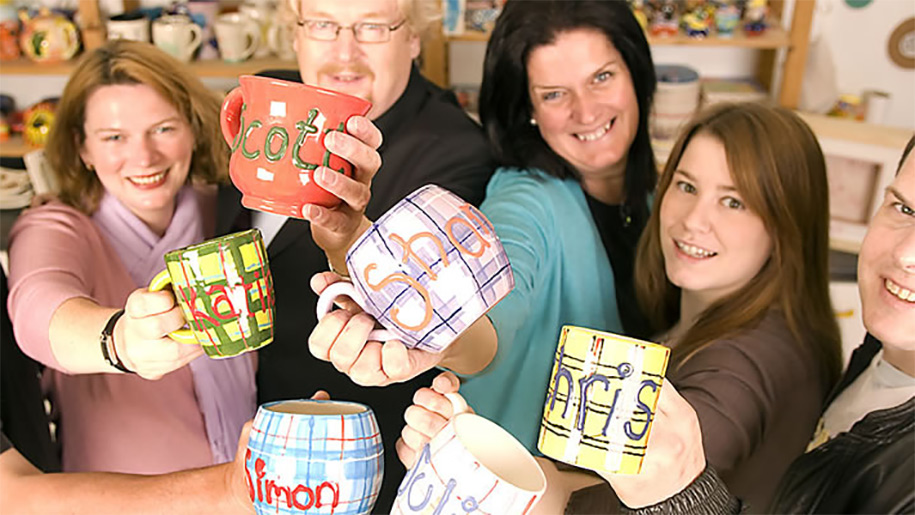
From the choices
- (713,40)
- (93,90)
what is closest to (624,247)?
(93,90)

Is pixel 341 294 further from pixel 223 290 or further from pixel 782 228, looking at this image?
pixel 782 228

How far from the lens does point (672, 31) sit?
2320 millimetres

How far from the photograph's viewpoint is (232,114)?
817 mm

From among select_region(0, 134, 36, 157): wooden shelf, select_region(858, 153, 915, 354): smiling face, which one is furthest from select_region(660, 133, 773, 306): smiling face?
select_region(0, 134, 36, 157): wooden shelf

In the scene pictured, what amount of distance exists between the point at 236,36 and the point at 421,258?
1.88 metres

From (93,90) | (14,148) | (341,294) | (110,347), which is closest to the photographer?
(341,294)

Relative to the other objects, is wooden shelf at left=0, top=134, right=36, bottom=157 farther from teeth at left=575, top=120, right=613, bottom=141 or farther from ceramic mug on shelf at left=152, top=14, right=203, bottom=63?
teeth at left=575, top=120, right=613, bottom=141

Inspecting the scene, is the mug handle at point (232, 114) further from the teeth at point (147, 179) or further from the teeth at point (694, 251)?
the teeth at point (694, 251)

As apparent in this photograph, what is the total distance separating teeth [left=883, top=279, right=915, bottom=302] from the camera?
746mm

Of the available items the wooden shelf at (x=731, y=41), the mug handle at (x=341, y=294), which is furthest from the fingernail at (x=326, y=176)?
the wooden shelf at (x=731, y=41)

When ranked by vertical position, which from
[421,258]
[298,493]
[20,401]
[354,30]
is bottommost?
[20,401]

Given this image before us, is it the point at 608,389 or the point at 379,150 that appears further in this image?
the point at 379,150

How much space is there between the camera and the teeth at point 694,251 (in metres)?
1.08

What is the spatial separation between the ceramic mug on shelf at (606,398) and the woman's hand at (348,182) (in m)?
0.26
